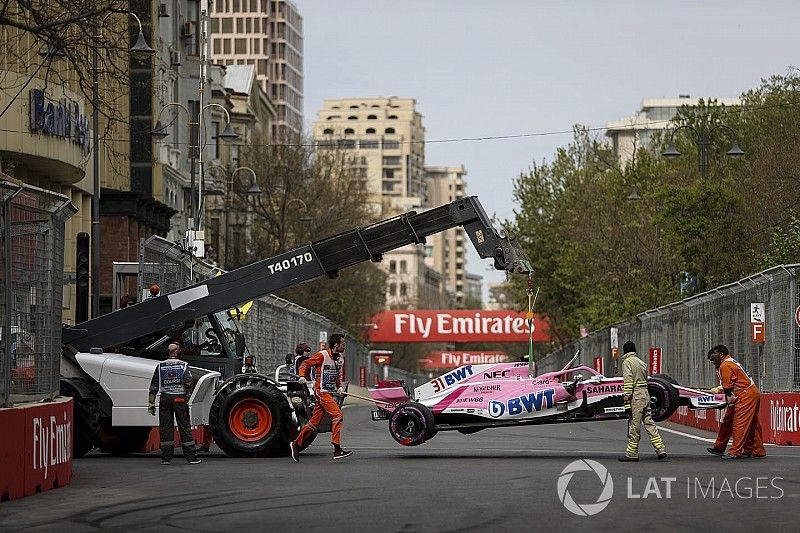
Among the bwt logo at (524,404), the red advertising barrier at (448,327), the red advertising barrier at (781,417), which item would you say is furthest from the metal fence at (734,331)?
the red advertising barrier at (448,327)

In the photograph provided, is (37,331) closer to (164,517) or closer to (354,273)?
(164,517)

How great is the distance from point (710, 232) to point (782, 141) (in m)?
8.66

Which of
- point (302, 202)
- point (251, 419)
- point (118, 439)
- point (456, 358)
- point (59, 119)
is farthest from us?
point (456, 358)

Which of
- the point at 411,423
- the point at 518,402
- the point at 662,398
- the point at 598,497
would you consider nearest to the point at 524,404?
the point at 518,402

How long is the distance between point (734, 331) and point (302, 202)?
143 feet

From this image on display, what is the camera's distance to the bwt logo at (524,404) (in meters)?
24.5

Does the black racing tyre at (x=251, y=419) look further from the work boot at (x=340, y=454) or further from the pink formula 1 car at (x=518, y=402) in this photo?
the pink formula 1 car at (x=518, y=402)

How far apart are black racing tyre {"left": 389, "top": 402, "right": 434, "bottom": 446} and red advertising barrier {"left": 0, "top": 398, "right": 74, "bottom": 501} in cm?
620

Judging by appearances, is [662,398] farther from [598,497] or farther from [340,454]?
[598,497]

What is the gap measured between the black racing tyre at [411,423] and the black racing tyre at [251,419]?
1.47m

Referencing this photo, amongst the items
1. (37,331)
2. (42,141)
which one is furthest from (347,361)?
(37,331)

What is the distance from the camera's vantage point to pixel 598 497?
16.3 m

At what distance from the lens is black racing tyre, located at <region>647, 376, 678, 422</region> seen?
973 inches

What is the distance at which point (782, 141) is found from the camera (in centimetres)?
5934
